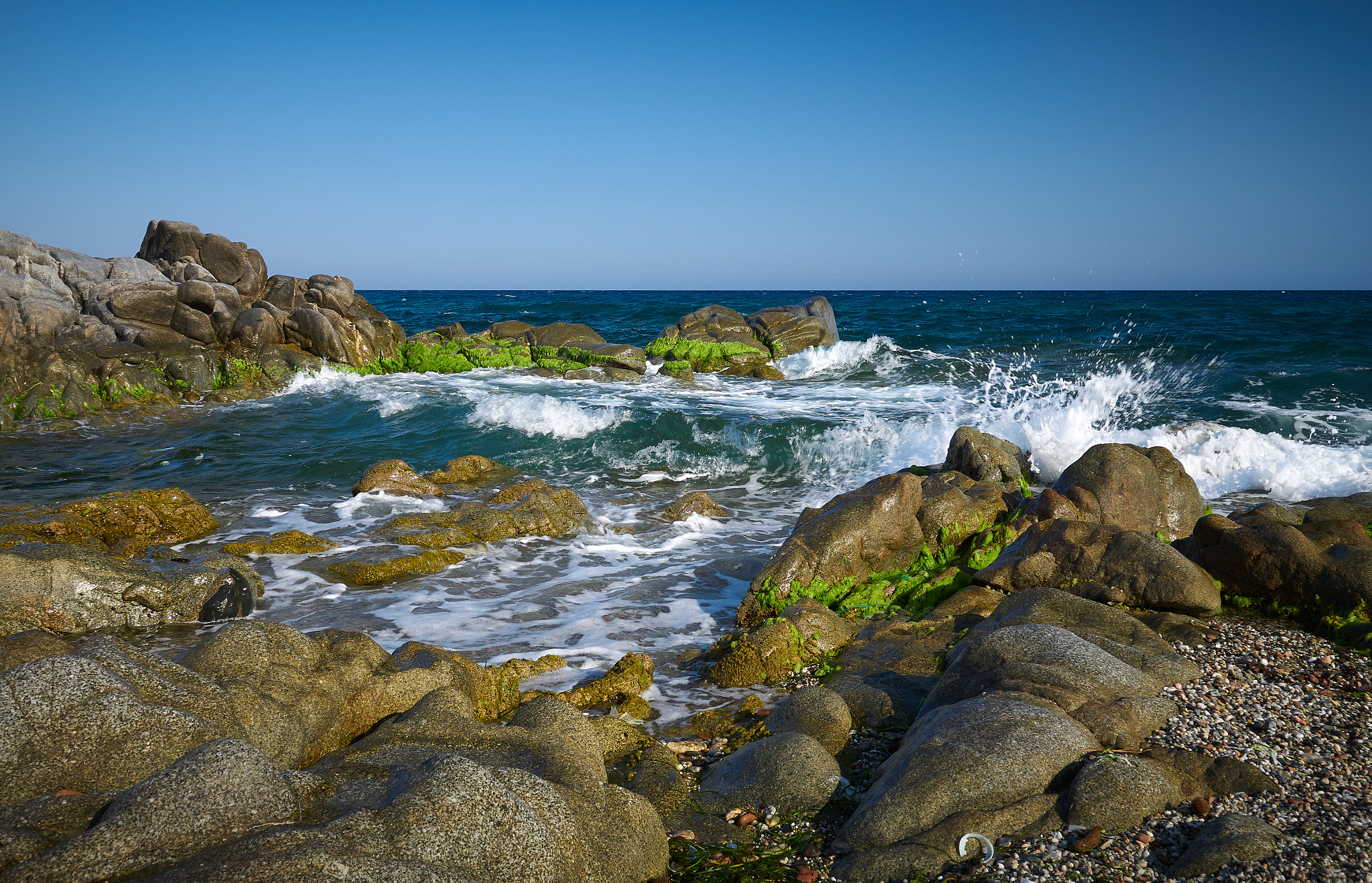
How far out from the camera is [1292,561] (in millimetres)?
5695

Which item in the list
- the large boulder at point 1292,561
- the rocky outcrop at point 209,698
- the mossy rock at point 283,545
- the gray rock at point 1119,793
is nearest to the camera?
the rocky outcrop at point 209,698

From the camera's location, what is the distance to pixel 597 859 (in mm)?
3035

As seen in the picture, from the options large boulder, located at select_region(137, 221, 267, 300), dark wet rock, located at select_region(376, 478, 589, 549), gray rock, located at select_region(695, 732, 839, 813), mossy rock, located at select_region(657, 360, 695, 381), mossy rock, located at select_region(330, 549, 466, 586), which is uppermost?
large boulder, located at select_region(137, 221, 267, 300)

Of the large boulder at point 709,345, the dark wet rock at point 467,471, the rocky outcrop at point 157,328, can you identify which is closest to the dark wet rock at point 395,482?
the dark wet rock at point 467,471

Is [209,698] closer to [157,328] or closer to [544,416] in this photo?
[544,416]

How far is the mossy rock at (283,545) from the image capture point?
28.4 feet

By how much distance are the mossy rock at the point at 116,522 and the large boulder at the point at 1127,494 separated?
9493 millimetres

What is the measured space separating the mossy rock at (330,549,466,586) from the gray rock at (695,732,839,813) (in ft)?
16.5

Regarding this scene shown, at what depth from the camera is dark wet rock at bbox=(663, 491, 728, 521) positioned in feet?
33.8

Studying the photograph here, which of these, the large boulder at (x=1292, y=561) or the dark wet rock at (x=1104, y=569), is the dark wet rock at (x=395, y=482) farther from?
the large boulder at (x=1292, y=561)

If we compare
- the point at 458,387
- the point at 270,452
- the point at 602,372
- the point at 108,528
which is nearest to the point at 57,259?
the point at 458,387

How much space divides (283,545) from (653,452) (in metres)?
6.85

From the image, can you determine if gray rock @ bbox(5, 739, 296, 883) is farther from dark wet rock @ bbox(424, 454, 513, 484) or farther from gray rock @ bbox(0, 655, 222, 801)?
dark wet rock @ bbox(424, 454, 513, 484)

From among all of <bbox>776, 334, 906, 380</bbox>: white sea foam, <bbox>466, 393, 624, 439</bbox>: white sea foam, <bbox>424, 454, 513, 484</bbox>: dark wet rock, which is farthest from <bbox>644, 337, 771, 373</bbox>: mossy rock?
<bbox>424, 454, 513, 484</bbox>: dark wet rock
